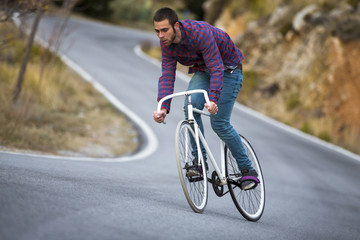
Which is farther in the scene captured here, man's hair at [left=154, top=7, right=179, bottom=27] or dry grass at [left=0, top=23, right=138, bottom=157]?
dry grass at [left=0, top=23, right=138, bottom=157]

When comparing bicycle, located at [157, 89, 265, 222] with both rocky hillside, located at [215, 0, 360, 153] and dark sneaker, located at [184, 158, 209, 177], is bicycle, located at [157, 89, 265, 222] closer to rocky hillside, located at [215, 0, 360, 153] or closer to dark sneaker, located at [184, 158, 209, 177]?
dark sneaker, located at [184, 158, 209, 177]

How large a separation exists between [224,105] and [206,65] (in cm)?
57

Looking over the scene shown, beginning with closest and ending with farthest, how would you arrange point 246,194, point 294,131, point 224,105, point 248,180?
point 224,105 < point 248,180 < point 246,194 < point 294,131

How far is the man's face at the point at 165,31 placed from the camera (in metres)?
4.61

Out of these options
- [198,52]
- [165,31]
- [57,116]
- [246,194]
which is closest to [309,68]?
[57,116]

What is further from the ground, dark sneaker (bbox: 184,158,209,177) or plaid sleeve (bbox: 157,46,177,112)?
plaid sleeve (bbox: 157,46,177,112)

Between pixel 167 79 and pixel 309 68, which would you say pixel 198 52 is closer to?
pixel 167 79

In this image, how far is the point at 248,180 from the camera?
5516 mm

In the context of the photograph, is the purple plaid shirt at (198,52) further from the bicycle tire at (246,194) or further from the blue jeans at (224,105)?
the bicycle tire at (246,194)

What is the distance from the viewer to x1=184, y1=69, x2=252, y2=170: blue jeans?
5.28 m

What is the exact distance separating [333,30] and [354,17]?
0.91 meters

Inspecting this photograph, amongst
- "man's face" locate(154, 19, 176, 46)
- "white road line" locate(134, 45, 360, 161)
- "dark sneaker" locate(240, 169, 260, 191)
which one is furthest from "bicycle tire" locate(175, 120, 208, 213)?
"white road line" locate(134, 45, 360, 161)

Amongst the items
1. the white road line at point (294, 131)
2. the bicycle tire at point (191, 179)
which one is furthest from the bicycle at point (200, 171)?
the white road line at point (294, 131)

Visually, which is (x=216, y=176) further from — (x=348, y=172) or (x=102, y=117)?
(x=102, y=117)
